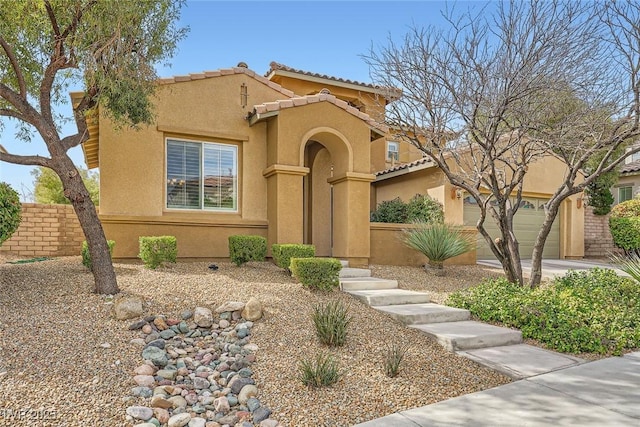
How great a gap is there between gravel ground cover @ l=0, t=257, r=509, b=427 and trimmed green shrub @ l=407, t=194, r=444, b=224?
7.09 m

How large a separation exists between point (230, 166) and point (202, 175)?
796mm

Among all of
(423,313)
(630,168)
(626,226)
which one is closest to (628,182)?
(630,168)

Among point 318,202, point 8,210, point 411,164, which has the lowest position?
point 8,210

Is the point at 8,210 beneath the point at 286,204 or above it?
beneath

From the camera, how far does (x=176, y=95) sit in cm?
1054

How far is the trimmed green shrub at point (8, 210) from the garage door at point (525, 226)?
43.4 ft

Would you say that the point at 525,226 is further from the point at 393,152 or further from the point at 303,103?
the point at 303,103

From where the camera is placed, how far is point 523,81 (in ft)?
25.1

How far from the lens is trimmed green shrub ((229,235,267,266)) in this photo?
30.5 ft

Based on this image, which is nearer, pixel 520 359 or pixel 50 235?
pixel 520 359

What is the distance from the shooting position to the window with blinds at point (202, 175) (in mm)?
10656

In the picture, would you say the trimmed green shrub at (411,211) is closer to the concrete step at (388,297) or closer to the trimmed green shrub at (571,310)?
the trimmed green shrub at (571,310)

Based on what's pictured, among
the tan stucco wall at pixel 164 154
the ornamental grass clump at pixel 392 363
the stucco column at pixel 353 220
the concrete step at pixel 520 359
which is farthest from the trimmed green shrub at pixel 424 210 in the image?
the ornamental grass clump at pixel 392 363

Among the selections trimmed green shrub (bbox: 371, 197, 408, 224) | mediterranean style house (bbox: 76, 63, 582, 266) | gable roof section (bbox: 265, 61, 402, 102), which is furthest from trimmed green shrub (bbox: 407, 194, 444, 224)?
gable roof section (bbox: 265, 61, 402, 102)
